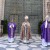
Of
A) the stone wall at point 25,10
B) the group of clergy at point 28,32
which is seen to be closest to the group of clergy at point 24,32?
the group of clergy at point 28,32

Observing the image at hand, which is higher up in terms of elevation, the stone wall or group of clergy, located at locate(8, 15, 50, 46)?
the stone wall

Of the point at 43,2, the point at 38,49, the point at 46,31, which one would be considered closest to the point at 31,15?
the point at 43,2

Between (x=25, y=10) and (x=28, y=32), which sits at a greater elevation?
(x=25, y=10)

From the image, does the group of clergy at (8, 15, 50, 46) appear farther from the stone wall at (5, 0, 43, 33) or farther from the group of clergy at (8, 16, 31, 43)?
the stone wall at (5, 0, 43, 33)

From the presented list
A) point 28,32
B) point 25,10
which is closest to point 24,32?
point 28,32

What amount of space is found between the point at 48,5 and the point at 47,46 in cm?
445

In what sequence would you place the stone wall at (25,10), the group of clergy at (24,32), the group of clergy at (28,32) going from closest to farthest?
1. the group of clergy at (28,32)
2. the group of clergy at (24,32)
3. the stone wall at (25,10)

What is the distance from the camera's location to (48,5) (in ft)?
34.7

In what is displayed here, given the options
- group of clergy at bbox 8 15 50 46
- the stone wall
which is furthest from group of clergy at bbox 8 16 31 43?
the stone wall

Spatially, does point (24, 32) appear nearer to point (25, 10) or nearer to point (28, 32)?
point (28, 32)

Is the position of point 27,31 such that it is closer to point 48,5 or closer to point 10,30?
point 10,30

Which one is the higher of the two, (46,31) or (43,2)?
(43,2)

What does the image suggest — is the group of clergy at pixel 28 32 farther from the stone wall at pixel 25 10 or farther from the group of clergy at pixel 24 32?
the stone wall at pixel 25 10

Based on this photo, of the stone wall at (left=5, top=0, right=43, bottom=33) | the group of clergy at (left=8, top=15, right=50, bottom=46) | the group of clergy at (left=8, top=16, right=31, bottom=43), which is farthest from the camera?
the stone wall at (left=5, top=0, right=43, bottom=33)
